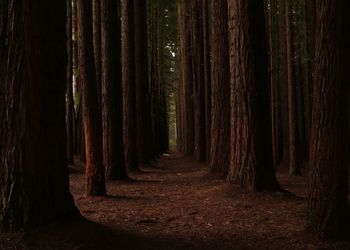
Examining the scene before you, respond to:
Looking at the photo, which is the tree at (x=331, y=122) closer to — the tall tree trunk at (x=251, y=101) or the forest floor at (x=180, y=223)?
the forest floor at (x=180, y=223)

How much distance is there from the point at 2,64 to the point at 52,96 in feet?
2.16

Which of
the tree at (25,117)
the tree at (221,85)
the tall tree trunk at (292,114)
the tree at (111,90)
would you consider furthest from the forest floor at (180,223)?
the tall tree trunk at (292,114)

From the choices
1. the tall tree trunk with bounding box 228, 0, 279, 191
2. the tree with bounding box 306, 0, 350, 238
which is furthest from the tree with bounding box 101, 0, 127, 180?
the tree with bounding box 306, 0, 350, 238

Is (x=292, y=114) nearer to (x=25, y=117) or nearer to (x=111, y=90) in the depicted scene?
(x=111, y=90)

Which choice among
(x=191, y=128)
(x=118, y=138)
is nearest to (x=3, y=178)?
(x=118, y=138)

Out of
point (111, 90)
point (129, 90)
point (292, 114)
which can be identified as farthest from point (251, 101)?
point (129, 90)

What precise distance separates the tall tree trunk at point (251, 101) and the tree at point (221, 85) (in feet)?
10.3

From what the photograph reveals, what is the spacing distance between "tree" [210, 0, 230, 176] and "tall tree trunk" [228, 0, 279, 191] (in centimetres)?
315

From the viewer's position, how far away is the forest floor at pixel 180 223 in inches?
202

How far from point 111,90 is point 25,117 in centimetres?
735

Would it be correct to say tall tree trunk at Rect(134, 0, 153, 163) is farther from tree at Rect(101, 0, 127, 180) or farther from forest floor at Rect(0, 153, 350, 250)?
forest floor at Rect(0, 153, 350, 250)

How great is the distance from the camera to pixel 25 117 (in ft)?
16.7

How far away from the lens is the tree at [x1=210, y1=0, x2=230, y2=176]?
12562mm

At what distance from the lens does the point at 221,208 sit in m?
8.04
